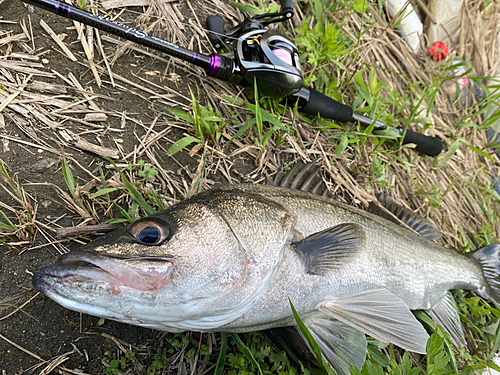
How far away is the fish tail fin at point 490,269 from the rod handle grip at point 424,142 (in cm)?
114

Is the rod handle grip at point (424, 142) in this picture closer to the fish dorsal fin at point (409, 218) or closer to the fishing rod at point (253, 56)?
the fish dorsal fin at point (409, 218)

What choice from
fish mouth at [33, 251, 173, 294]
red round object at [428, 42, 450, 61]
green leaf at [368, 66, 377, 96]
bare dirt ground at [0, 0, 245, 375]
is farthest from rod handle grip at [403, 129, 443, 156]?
fish mouth at [33, 251, 173, 294]

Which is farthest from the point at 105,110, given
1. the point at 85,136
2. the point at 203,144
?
the point at 203,144

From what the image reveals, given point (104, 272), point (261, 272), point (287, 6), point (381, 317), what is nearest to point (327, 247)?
point (261, 272)

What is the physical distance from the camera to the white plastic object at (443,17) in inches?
173

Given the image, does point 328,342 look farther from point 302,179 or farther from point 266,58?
point 266,58

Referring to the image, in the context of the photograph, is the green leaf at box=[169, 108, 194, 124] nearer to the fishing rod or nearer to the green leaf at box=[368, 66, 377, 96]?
the fishing rod

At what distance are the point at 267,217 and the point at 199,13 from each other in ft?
7.02

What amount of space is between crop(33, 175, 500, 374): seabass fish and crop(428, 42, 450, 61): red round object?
2.89 metres

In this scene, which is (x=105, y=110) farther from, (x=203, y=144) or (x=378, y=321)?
(x=378, y=321)

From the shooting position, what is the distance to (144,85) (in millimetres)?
2588

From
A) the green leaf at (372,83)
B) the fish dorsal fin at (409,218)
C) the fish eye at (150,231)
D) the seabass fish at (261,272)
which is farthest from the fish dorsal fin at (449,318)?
the fish eye at (150,231)

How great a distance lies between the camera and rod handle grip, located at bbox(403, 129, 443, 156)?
3385 mm

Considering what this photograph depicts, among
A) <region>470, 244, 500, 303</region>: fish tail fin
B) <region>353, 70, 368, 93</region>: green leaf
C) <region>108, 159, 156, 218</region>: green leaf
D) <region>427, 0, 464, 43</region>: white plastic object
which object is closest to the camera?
<region>108, 159, 156, 218</region>: green leaf
